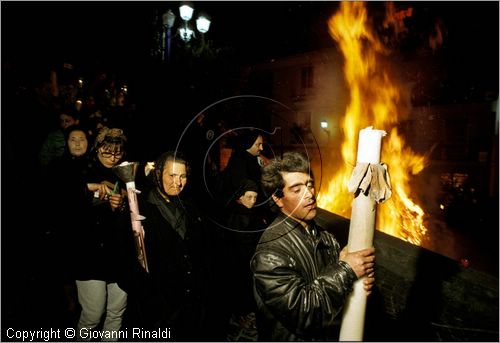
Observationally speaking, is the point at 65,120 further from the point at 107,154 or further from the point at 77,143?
the point at 107,154

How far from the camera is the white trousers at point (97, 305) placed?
12.7 feet

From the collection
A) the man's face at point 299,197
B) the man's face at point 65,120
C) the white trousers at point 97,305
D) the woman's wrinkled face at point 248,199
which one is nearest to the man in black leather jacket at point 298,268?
the man's face at point 299,197

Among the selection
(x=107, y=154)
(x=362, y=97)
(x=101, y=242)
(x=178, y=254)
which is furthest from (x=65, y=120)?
(x=362, y=97)

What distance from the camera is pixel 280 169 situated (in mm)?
2740

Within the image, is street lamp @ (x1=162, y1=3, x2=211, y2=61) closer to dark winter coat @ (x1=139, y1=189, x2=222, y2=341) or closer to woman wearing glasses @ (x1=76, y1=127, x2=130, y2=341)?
woman wearing glasses @ (x1=76, y1=127, x2=130, y2=341)

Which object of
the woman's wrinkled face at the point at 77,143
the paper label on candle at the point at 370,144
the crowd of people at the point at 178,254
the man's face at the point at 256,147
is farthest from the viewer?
the man's face at the point at 256,147

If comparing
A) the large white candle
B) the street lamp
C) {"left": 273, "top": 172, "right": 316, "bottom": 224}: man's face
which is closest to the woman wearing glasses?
{"left": 273, "top": 172, "right": 316, "bottom": 224}: man's face

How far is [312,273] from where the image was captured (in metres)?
2.52

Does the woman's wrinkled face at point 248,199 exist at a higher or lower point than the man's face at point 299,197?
lower

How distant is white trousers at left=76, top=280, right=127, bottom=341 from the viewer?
12.7 feet

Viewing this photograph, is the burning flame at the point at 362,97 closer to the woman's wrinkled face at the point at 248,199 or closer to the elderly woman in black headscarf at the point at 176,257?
the woman's wrinkled face at the point at 248,199

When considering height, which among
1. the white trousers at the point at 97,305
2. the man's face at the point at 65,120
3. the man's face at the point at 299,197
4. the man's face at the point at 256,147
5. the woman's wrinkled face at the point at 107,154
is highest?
the man's face at the point at 65,120

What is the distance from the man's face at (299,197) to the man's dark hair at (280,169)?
41mm

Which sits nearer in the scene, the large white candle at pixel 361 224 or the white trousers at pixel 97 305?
the large white candle at pixel 361 224
